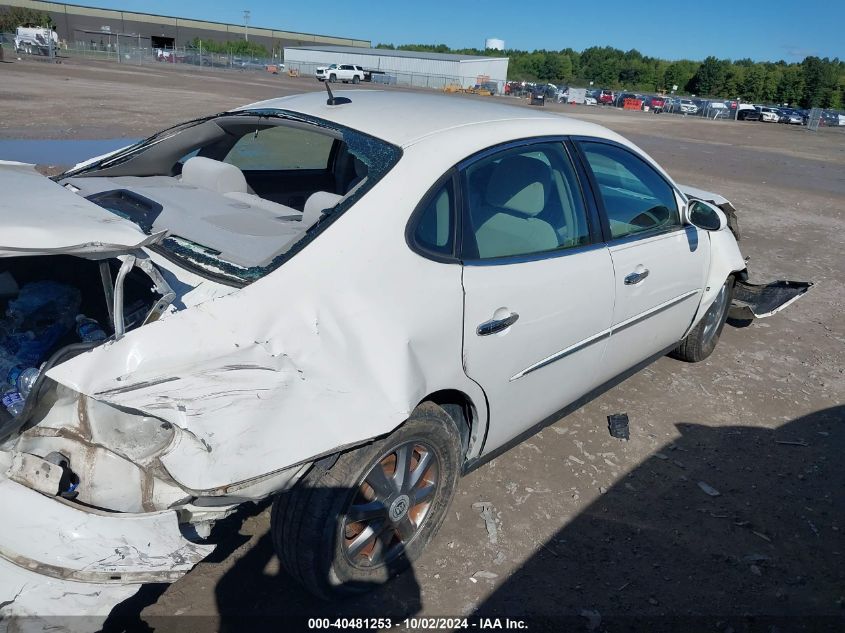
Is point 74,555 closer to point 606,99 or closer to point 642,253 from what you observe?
point 642,253

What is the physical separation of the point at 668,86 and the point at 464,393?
88163mm

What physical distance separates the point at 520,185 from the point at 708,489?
74.8 inches

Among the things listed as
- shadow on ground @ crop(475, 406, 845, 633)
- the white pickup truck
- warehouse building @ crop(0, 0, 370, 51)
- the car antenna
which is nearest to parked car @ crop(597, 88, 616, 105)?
the white pickup truck

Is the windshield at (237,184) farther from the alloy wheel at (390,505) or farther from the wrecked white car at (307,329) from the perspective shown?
the alloy wheel at (390,505)

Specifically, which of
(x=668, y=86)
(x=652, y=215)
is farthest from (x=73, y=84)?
(x=668, y=86)

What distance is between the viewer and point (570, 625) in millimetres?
2549

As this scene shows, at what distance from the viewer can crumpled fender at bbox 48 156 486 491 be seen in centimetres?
183

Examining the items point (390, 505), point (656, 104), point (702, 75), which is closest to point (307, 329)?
point (390, 505)

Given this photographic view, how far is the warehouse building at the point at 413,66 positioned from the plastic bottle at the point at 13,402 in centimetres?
5951

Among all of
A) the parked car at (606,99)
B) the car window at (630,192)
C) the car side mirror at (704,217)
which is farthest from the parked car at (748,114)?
the car window at (630,192)

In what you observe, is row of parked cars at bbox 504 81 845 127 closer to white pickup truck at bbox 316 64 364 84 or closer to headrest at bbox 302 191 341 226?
white pickup truck at bbox 316 64 364 84

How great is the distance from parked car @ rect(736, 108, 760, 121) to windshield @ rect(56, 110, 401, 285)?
4717 cm

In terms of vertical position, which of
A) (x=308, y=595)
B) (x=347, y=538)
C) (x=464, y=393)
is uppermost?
(x=464, y=393)

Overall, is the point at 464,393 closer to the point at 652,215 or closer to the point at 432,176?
the point at 432,176
